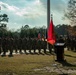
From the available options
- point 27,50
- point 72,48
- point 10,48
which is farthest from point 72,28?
point 10,48

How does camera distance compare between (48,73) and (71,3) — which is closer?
(48,73)

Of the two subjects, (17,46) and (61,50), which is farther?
(17,46)

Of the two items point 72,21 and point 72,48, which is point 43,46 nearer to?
point 72,48

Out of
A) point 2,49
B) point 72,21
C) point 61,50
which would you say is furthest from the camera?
point 72,21

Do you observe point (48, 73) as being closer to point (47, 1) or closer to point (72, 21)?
point (47, 1)

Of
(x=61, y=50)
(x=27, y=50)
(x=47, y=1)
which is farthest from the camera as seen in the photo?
(x=47, y=1)

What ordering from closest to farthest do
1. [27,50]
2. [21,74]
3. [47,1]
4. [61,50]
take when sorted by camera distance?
[21,74] → [61,50] → [27,50] → [47,1]

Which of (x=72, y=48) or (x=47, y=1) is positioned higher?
(x=47, y=1)

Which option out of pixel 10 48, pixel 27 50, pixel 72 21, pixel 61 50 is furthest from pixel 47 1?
pixel 61 50

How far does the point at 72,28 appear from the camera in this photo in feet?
209

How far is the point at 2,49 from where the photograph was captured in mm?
35500

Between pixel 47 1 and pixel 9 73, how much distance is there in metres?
30.9

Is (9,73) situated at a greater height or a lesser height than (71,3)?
lesser

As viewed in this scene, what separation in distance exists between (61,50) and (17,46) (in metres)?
15.2
